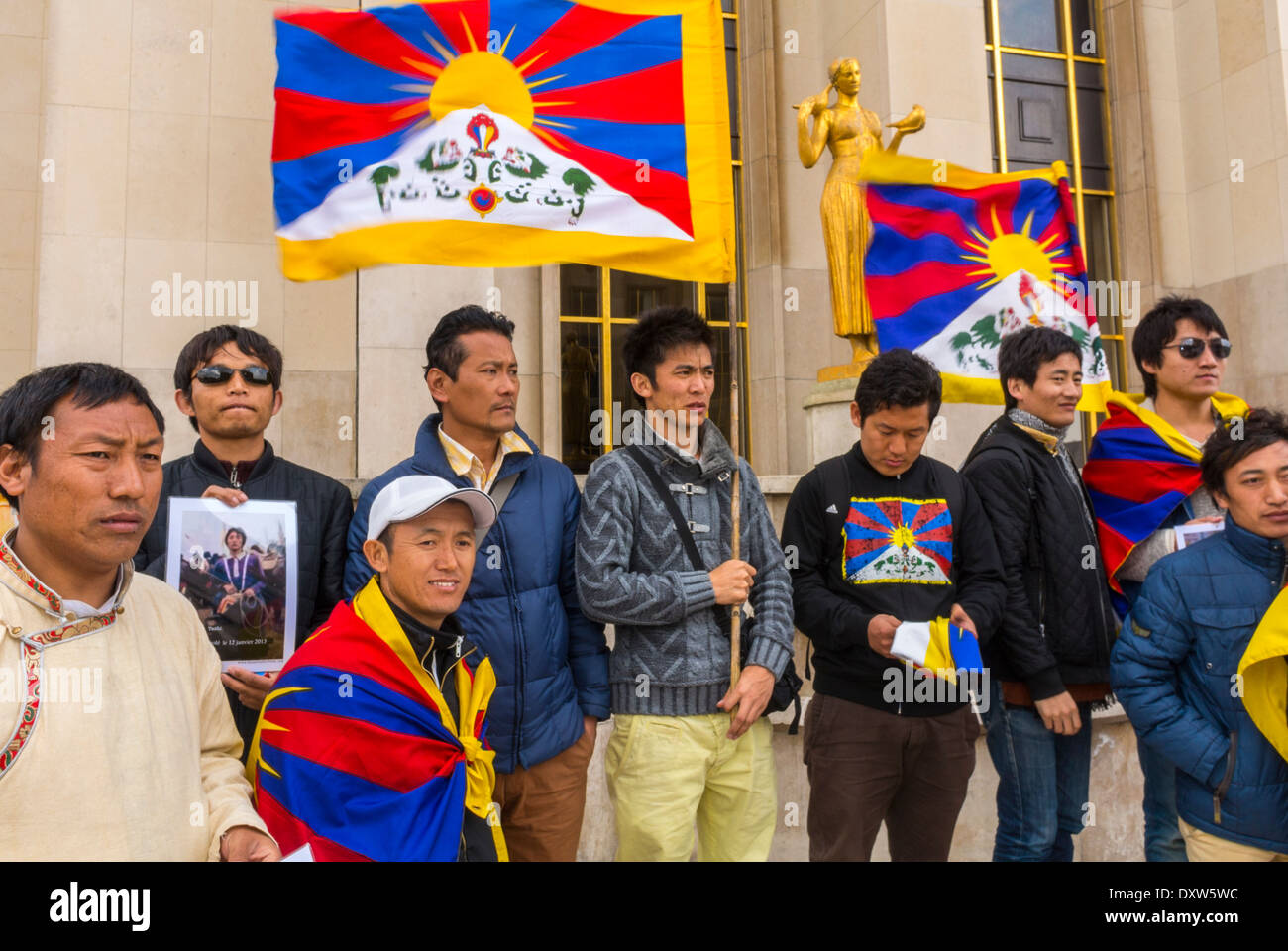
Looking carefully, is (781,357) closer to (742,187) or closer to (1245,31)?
(742,187)

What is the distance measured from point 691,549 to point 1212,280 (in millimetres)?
10966

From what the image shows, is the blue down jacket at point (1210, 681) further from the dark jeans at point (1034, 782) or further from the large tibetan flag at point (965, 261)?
the large tibetan flag at point (965, 261)

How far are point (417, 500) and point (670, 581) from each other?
98 centimetres

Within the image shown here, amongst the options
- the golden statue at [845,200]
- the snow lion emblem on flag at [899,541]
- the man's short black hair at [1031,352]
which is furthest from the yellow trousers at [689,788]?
the golden statue at [845,200]

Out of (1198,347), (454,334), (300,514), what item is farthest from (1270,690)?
(300,514)

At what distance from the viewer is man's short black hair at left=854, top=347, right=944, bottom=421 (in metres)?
3.79

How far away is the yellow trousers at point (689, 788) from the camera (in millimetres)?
3314

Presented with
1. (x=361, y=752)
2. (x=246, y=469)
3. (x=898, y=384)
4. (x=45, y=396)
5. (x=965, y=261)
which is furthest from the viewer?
(x=965, y=261)

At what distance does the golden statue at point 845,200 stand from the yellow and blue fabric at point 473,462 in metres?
4.98

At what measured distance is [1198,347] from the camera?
422cm

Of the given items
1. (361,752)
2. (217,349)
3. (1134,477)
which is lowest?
(361,752)

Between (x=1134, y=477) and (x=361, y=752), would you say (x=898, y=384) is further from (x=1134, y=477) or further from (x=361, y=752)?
(x=361, y=752)

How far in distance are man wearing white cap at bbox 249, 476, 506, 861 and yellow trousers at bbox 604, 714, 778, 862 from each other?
570 mm

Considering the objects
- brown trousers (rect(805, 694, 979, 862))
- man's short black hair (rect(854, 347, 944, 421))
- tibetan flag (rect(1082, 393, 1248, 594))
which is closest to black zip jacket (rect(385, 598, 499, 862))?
brown trousers (rect(805, 694, 979, 862))
